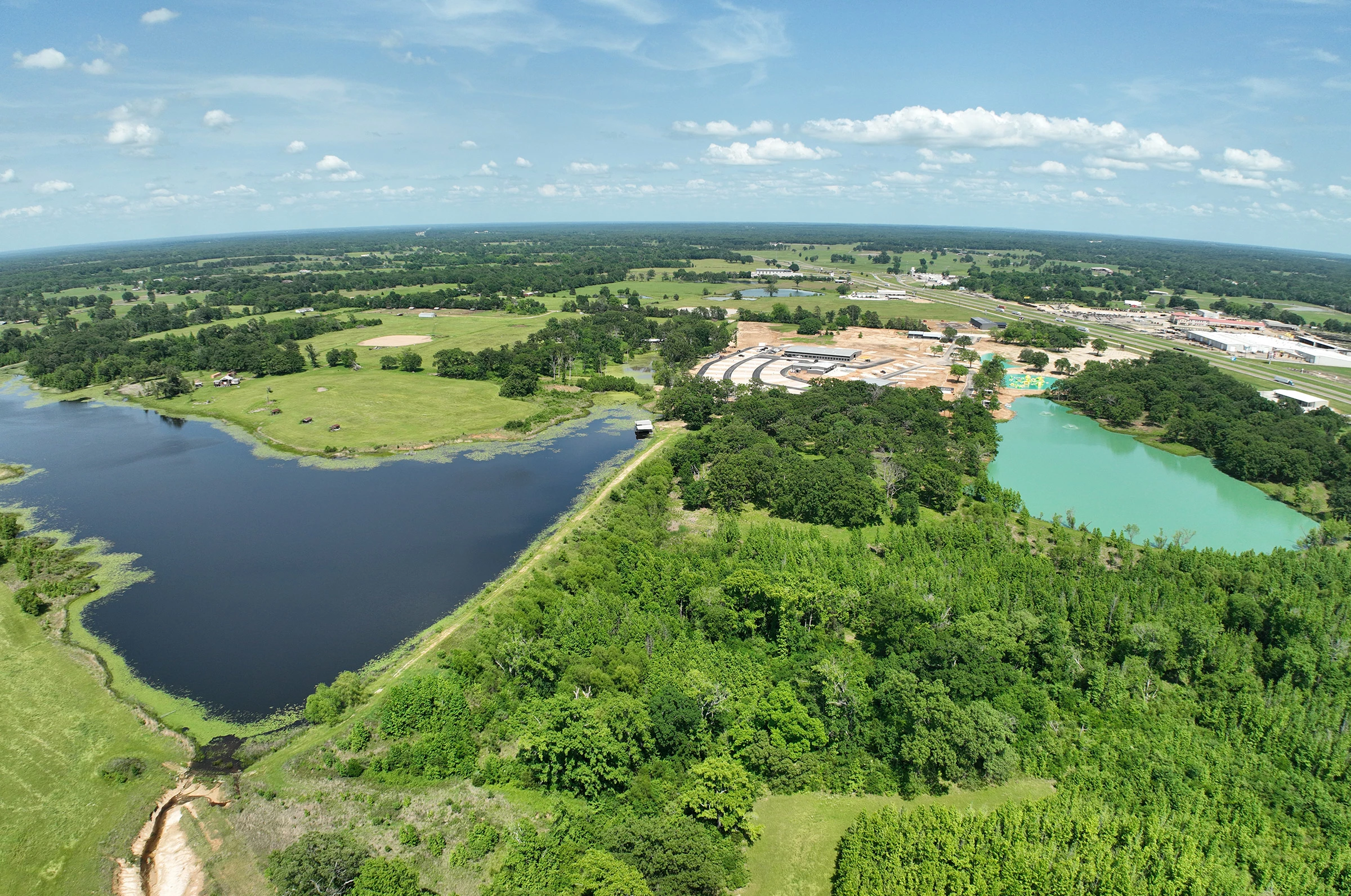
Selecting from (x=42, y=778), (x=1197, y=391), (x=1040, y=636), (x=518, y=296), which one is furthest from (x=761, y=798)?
(x=518, y=296)

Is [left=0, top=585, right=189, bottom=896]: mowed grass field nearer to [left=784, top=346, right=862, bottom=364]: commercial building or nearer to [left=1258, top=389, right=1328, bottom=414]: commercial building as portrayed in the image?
[left=784, top=346, right=862, bottom=364]: commercial building

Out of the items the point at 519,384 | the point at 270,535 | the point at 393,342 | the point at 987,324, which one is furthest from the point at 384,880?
the point at 987,324

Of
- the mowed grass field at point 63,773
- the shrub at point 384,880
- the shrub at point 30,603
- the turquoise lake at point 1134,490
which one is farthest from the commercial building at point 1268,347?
the shrub at point 30,603

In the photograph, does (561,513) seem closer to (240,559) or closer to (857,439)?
(240,559)

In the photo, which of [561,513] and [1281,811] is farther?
[561,513]

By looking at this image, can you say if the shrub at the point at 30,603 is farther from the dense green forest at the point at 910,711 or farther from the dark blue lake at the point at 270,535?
the dense green forest at the point at 910,711

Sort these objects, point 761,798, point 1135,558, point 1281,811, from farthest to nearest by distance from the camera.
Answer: point 1135,558, point 761,798, point 1281,811

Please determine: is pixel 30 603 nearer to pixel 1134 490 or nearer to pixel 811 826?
pixel 811 826

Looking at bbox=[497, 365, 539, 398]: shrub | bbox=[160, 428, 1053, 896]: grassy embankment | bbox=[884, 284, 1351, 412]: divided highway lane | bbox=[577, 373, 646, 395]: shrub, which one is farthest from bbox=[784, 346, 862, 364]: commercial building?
bbox=[160, 428, 1053, 896]: grassy embankment
